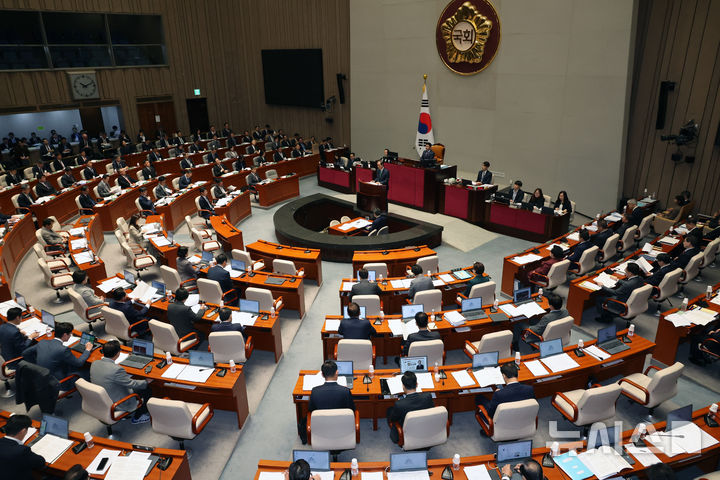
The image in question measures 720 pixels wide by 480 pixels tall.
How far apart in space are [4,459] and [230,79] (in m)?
24.0

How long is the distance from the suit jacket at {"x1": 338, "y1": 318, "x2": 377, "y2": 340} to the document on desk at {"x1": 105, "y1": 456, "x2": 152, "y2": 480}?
303 cm

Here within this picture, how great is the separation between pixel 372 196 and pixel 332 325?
741cm

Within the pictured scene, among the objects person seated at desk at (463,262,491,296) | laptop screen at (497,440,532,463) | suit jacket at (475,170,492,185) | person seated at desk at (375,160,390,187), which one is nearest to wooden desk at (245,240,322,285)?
person seated at desk at (463,262,491,296)

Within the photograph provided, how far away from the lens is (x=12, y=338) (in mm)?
6785

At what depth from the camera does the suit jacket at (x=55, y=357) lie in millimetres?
6398

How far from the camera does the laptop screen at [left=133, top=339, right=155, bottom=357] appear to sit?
6617 mm

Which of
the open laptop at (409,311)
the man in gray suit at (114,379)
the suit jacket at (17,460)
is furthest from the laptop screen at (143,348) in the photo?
the open laptop at (409,311)

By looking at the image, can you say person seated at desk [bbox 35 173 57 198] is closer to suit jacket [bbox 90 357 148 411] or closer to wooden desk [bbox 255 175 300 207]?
wooden desk [bbox 255 175 300 207]

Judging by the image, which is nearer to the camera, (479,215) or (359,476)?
(359,476)

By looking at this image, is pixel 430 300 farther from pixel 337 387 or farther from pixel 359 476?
pixel 359 476

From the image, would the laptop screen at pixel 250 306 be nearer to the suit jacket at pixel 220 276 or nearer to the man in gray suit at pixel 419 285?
the suit jacket at pixel 220 276

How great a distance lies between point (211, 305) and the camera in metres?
8.23

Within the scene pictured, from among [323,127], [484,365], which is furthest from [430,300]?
[323,127]

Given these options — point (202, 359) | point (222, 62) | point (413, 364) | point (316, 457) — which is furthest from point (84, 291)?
point (222, 62)
